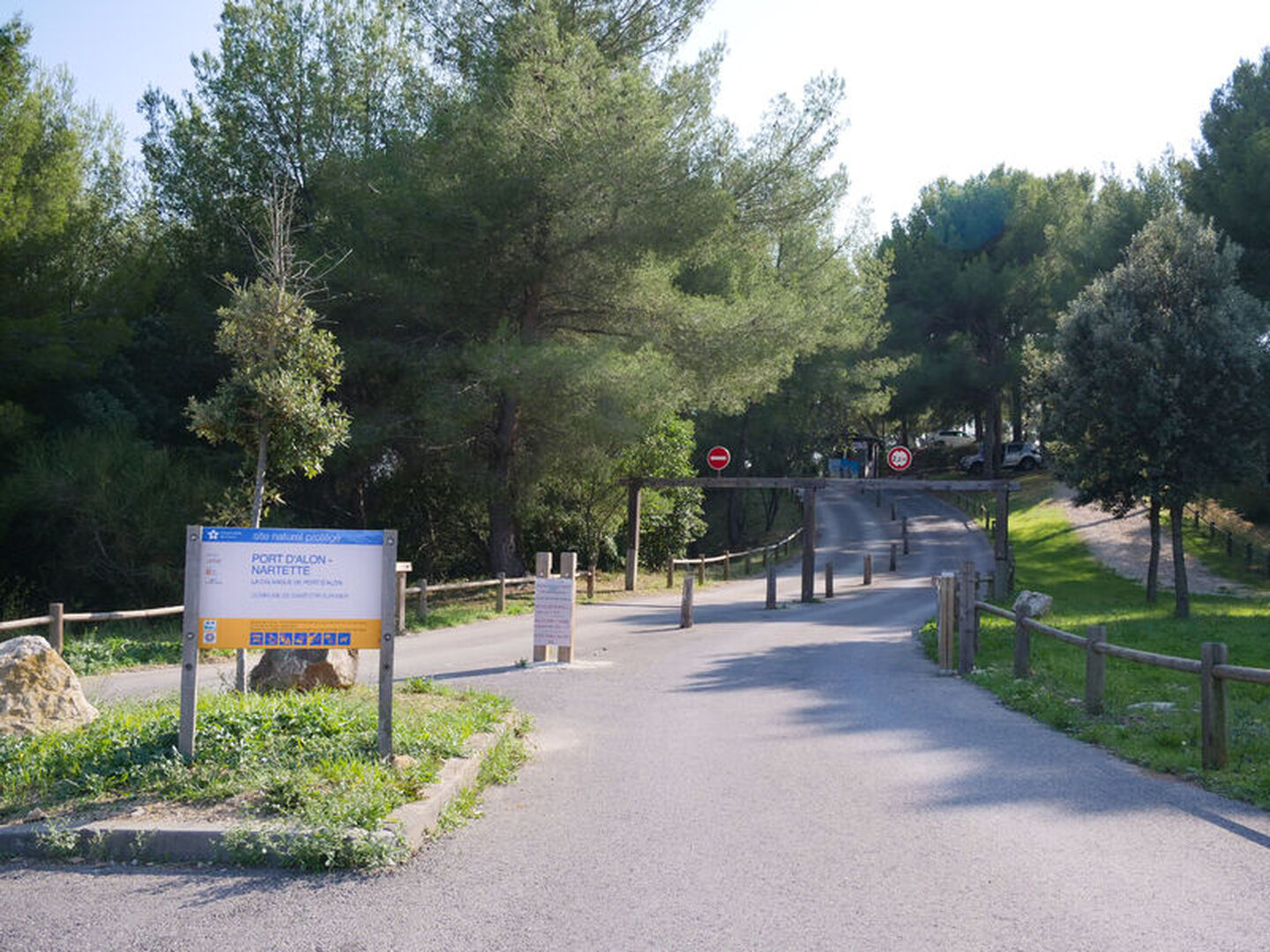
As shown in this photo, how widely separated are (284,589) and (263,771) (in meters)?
1.14

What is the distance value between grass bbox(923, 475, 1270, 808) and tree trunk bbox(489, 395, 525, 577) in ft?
34.4

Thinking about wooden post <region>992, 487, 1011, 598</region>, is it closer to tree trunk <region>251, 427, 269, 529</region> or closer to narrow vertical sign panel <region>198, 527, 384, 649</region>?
tree trunk <region>251, 427, 269, 529</region>

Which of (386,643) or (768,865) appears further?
(386,643)

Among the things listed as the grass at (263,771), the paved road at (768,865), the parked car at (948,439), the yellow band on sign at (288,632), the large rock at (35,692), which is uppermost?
the parked car at (948,439)

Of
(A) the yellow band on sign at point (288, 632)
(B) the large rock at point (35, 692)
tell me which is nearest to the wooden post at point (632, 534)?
(B) the large rock at point (35, 692)

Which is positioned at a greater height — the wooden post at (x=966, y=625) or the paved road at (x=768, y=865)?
the wooden post at (x=966, y=625)

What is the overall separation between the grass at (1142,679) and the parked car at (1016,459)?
2446 cm

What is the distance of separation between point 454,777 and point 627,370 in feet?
52.4

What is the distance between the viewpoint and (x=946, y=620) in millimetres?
15055

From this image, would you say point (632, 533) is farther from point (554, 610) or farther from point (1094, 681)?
point (1094, 681)

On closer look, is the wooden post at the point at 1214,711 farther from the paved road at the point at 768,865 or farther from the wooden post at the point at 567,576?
the wooden post at the point at 567,576

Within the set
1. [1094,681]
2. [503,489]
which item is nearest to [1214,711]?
[1094,681]

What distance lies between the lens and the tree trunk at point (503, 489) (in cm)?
2556

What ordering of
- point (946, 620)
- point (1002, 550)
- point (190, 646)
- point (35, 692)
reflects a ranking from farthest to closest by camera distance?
point (1002, 550)
point (946, 620)
point (35, 692)
point (190, 646)
